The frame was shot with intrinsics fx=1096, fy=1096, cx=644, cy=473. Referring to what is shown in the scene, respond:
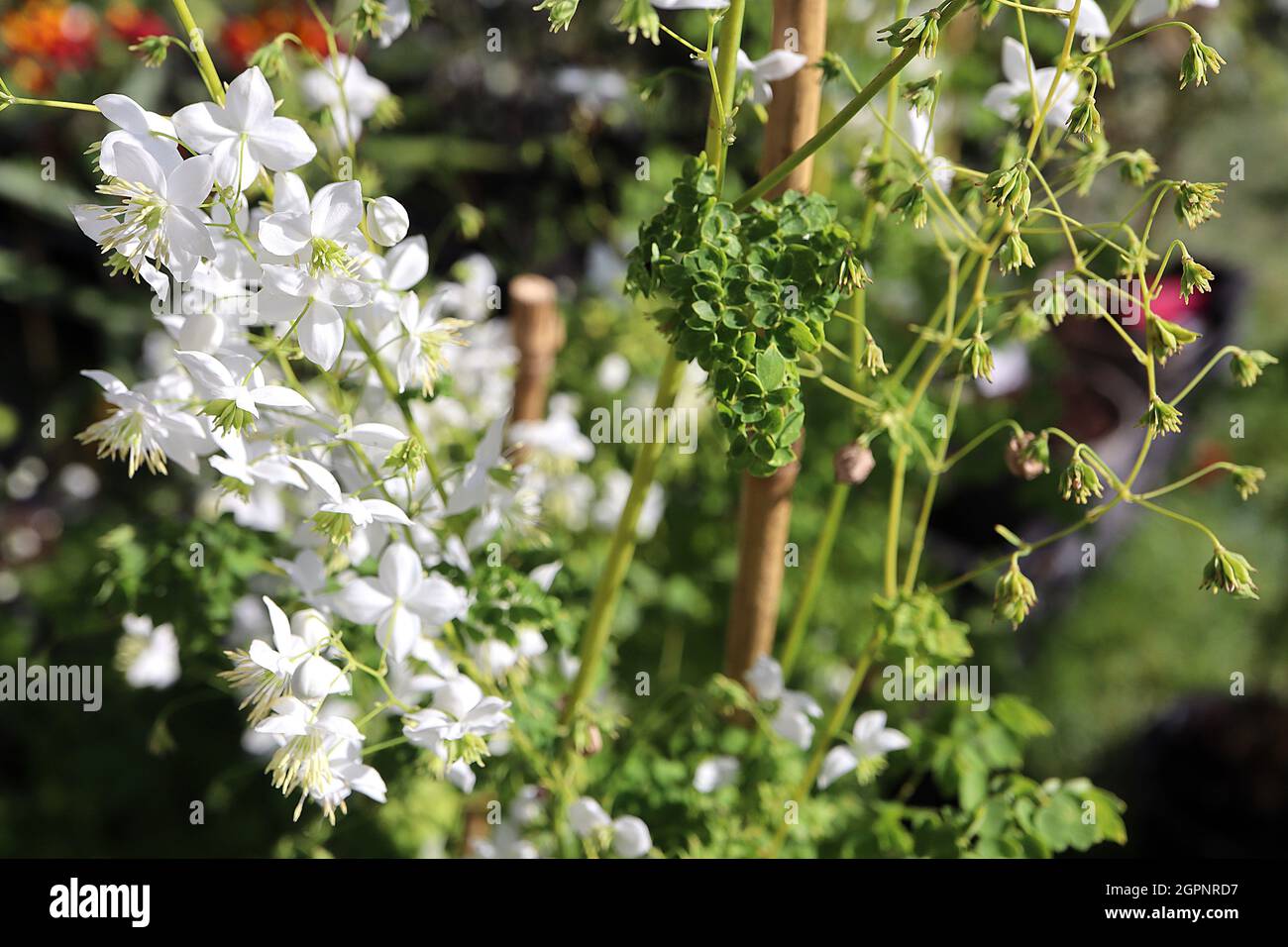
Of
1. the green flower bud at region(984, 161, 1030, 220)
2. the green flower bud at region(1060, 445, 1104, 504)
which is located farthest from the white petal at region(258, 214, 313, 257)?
the green flower bud at region(1060, 445, 1104, 504)

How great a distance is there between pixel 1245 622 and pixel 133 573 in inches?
96.9

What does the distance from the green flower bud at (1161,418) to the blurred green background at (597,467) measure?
470mm

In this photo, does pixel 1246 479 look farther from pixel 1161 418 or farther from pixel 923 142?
pixel 923 142

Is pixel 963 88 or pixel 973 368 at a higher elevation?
pixel 963 88

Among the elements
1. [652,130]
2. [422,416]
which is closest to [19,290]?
[652,130]

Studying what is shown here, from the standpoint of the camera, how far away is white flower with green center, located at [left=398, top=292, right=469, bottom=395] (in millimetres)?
914

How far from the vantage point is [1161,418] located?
82cm

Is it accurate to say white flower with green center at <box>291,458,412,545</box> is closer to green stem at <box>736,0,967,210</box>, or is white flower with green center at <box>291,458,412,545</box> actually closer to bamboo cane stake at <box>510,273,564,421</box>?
green stem at <box>736,0,967,210</box>

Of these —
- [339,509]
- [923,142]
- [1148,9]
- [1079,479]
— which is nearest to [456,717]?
[339,509]

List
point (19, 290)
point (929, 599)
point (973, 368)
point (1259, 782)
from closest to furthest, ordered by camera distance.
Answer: point (973, 368) → point (929, 599) → point (1259, 782) → point (19, 290)

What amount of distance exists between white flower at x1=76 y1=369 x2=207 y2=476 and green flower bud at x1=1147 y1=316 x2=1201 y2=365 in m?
0.74

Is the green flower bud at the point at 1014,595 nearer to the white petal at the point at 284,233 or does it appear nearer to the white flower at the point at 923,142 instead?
the white flower at the point at 923,142
